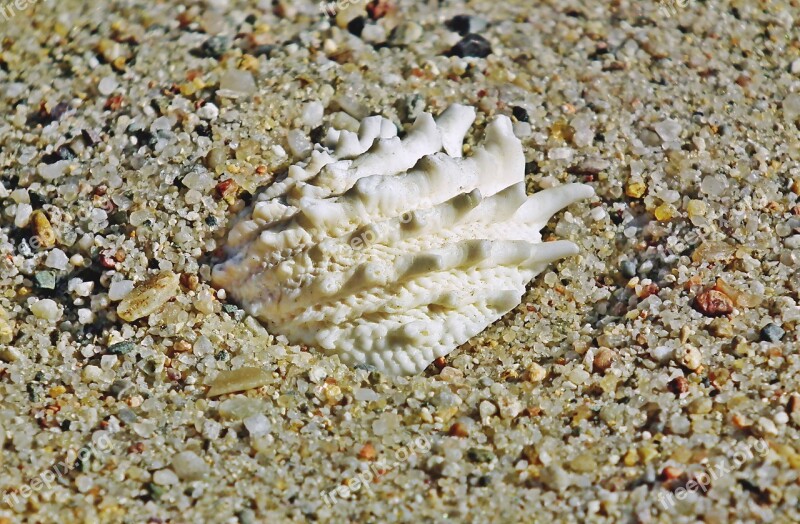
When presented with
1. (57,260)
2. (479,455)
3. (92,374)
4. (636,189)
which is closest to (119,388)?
(92,374)

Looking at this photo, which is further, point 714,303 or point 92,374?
point 714,303

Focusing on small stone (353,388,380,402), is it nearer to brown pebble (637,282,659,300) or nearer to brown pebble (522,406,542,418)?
brown pebble (522,406,542,418)

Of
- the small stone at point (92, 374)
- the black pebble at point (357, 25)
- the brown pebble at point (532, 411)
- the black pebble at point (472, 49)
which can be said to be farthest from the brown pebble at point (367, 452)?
the black pebble at point (357, 25)

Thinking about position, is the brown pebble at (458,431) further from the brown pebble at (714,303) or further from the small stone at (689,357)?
the brown pebble at (714,303)

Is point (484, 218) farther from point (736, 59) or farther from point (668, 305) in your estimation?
point (736, 59)

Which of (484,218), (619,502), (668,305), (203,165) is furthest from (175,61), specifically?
(619,502)

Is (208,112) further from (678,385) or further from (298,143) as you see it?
(678,385)
